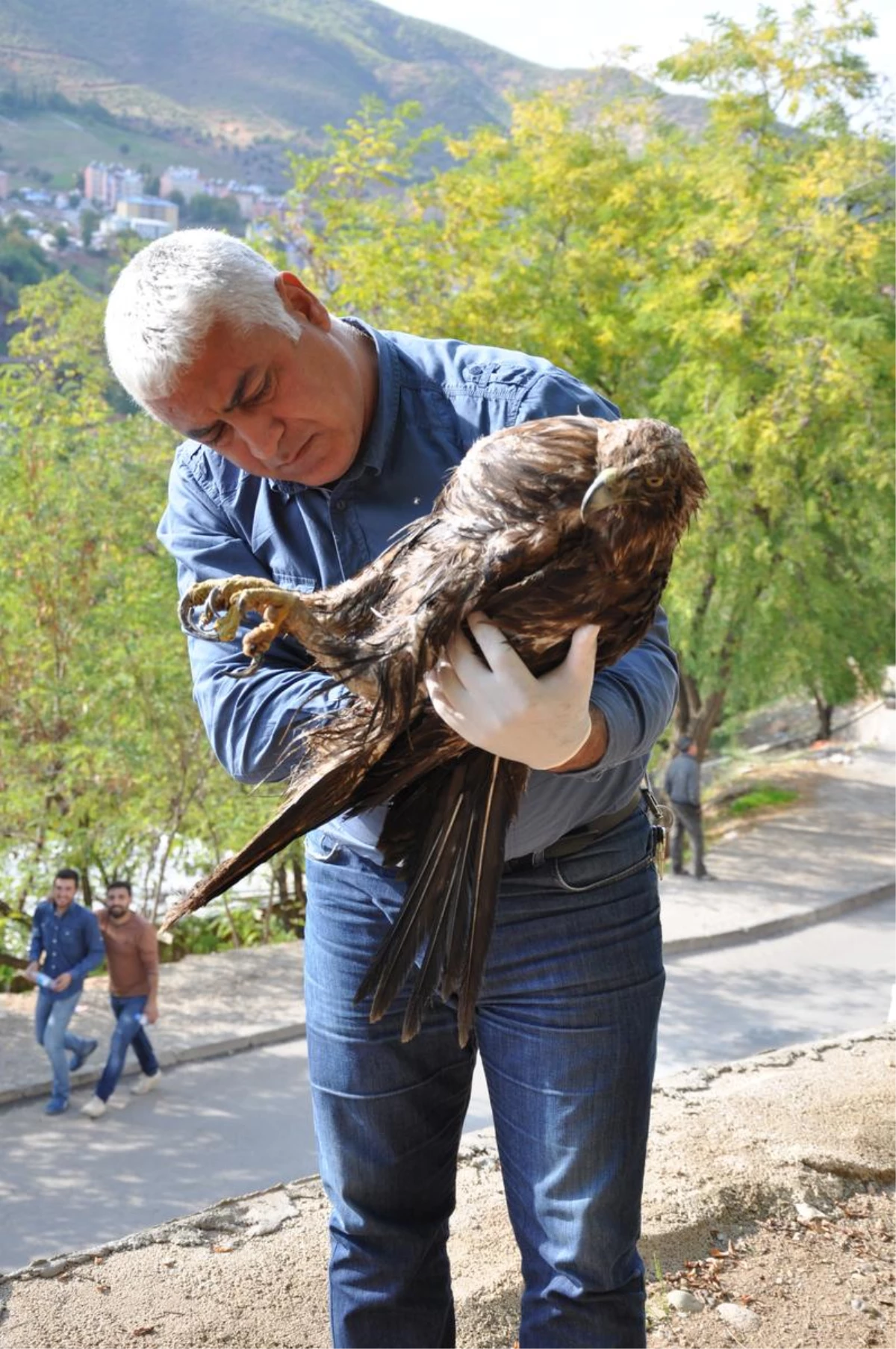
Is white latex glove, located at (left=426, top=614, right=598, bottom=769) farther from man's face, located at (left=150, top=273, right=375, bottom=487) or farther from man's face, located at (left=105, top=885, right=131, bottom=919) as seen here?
man's face, located at (left=105, top=885, right=131, bottom=919)

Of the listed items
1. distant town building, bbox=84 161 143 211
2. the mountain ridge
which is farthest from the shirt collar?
the mountain ridge

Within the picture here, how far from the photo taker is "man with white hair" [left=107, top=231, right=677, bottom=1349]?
181 cm

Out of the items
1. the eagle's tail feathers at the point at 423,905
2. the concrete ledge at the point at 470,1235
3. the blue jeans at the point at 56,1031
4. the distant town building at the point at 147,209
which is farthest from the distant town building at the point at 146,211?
the eagle's tail feathers at the point at 423,905

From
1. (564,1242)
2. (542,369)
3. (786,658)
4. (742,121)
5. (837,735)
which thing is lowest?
(837,735)

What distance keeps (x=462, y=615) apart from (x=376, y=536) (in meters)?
0.42

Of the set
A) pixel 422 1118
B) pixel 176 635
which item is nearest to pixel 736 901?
pixel 176 635

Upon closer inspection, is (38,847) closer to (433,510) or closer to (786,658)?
(786,658)

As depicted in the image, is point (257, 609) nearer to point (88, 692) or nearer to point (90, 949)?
point (90, 949)

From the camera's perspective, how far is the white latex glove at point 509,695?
166cm

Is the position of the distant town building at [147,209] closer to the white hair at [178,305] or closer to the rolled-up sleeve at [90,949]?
the rolled-up sleeve at [90,949]

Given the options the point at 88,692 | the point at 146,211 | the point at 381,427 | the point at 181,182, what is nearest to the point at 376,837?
Answer: the point at 381,427

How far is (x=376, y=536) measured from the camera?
2.06 m

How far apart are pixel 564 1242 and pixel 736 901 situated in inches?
450

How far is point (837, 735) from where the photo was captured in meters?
25.2
